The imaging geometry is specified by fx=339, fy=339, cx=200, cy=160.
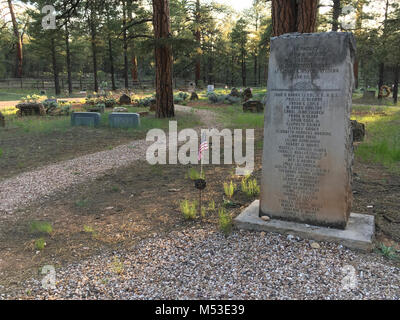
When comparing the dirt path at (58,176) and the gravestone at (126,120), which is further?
the gravestone at (126,120)

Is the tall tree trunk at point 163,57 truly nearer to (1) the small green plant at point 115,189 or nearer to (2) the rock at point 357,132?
(2) the rock at point 357,132

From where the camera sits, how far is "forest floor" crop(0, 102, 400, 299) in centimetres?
293

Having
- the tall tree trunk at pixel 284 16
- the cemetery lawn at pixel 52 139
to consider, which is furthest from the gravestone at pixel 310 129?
the cemetery lawn at pixel 52 139

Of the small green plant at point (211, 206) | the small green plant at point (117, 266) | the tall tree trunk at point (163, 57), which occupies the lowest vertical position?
the small green plant at point (117, 266)

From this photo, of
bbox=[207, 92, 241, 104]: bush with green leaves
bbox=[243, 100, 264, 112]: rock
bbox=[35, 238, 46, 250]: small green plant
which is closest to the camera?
bbox=[35, 238, 46, 250]: small green plant

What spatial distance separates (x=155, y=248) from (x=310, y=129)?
6.99ft

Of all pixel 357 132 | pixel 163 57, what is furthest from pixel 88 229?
pixel 163 57

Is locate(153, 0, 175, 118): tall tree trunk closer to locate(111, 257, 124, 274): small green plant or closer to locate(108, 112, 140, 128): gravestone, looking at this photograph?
locate(108, 112, 140, 128): gravestone

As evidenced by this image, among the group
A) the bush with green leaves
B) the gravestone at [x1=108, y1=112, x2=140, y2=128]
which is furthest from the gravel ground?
the bush with green leaves

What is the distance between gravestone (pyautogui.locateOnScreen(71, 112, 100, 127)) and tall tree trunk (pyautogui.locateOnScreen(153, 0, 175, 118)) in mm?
2739

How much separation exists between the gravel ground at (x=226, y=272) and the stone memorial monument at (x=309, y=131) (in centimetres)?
43

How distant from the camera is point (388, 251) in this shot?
11.0ft

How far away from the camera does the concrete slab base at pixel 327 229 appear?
138 inches
